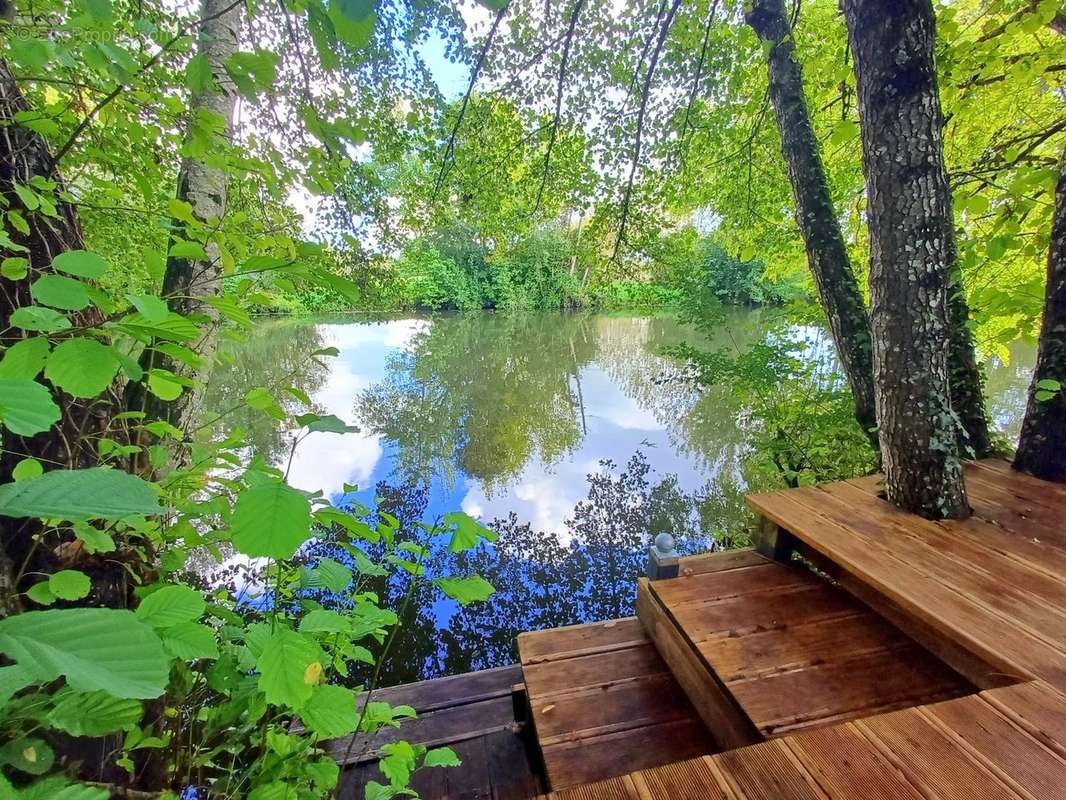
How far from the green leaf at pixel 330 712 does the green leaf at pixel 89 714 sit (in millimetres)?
212

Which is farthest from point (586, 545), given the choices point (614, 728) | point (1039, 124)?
point (1039, 124)

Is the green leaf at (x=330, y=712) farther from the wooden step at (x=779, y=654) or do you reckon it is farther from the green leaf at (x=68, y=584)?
the wooden step at (x=779, y=654)

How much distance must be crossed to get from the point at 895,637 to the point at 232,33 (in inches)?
129

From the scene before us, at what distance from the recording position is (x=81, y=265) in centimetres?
54

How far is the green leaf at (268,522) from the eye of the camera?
17.7 inches

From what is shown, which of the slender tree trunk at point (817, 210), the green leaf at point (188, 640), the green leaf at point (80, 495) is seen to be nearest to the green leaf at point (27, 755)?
the green leaf at point (188, 640)

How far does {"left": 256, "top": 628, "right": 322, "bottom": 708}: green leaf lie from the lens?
22.3 inches

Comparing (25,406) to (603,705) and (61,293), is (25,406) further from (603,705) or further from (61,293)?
(603,705)

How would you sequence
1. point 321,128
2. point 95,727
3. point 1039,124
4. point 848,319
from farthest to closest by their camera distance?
point 1039,124
point 848,319
point 321,128
point 95,727

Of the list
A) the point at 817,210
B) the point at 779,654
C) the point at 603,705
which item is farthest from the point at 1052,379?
the point at 603,705

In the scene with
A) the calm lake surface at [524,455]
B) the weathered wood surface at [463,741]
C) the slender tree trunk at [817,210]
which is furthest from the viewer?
the calm lake surface at [524,455]

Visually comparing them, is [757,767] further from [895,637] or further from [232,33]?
[232,33]

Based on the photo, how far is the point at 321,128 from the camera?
89 cm

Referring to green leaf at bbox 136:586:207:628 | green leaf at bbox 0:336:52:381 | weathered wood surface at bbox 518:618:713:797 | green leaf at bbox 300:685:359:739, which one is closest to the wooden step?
weathered wood surface at bbox 518:618:713:797
